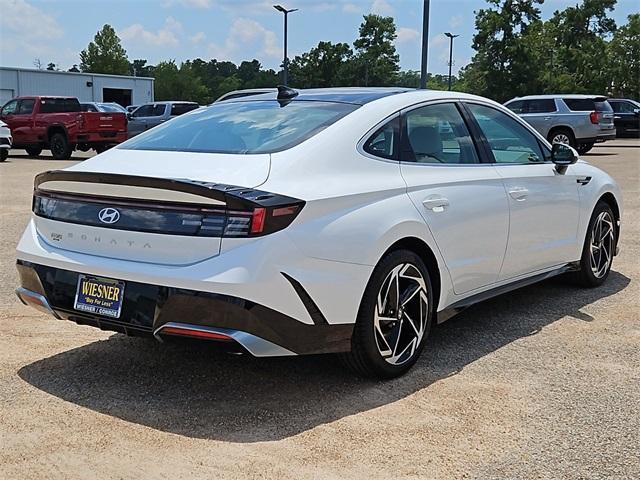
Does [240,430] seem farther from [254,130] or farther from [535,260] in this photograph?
[535,260]

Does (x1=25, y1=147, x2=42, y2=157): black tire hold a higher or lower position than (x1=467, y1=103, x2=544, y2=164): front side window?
lower

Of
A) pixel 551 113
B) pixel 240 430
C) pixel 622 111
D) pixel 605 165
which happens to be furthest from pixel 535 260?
pixel 622 111

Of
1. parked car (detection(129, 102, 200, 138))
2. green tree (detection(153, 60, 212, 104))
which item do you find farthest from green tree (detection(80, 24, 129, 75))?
parked car (detection(129, 102, 200, 138))

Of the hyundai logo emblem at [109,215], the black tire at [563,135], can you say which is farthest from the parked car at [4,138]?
the hyundai logo emblem at [109,215]

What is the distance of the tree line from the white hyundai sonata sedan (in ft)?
123

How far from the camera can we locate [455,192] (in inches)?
181

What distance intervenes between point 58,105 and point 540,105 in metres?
14.7

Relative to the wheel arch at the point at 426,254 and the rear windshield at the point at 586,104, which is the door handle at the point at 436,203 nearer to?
the wheel arch at the point at 426,254

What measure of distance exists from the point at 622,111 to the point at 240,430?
34.3 meters

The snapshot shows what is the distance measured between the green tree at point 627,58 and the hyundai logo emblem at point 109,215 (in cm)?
5780

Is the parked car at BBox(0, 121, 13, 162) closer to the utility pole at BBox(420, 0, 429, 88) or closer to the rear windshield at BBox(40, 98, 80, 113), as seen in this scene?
the rear windshield at BBox(40, 98, 80, 113)

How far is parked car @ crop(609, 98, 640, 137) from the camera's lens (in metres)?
33.7

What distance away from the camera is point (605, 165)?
66.5 feet

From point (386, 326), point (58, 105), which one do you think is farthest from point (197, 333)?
point (58, 105)
